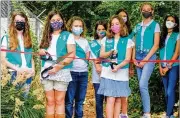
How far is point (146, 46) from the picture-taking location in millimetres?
7879

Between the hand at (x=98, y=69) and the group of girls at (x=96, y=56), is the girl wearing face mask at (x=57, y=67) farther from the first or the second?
the hand at (x=98, y=69)

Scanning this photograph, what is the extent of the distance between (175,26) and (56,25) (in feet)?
5.31

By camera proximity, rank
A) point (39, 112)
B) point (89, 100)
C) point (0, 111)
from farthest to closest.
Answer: point (89, 100) → point (39, 112) → point (0, 111)

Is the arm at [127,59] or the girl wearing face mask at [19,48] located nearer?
the arm at [127,59]

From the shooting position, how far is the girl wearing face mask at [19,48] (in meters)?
7.67

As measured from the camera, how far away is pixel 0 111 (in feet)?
23.8

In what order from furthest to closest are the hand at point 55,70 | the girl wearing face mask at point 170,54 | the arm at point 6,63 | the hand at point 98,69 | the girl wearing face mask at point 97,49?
the girl wearing face mask at point 97,49, the hand at point 98,69, the girl wearing face mask at point 170,54, the arm at point 6,63, the hand at point 55,70

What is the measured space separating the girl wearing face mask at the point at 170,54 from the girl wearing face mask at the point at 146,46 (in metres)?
0.11

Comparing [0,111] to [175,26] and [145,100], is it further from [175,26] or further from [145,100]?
[175,26]

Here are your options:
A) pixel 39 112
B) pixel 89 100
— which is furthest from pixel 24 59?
pixel 89 100

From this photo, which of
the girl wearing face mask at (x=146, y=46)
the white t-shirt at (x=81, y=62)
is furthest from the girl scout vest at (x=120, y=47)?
the white t-shirt at (x=81, y=62)

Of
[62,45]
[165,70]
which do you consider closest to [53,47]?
[62,45]

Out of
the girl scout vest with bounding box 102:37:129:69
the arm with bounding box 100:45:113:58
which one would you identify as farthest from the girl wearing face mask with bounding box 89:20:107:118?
the girl scout vest with bounding box 102:37:129:69

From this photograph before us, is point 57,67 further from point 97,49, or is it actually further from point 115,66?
point 97,49
